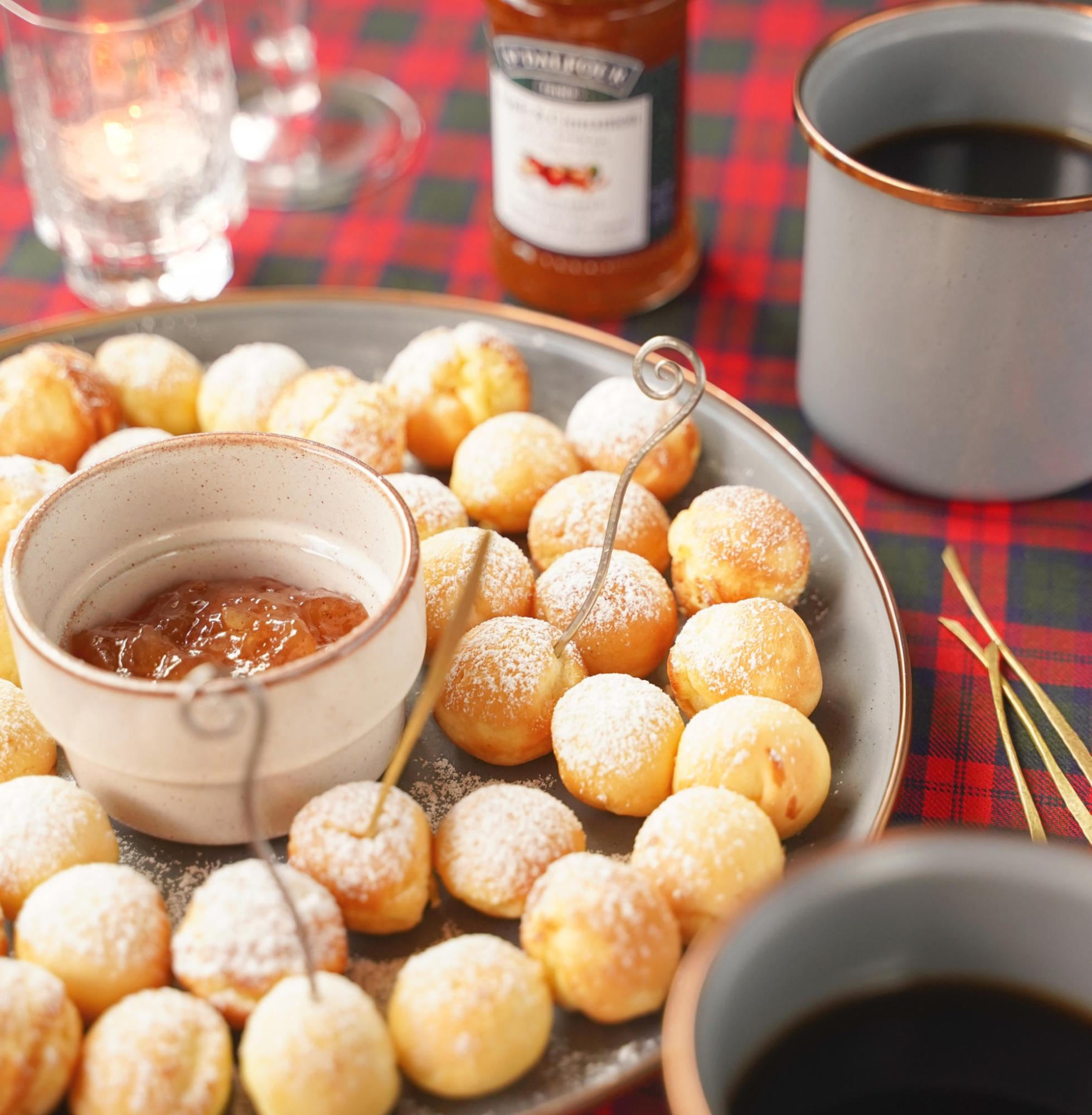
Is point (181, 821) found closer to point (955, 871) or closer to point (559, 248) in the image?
point (955, 871)

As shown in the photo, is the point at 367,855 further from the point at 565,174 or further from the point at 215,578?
the point at 565,174

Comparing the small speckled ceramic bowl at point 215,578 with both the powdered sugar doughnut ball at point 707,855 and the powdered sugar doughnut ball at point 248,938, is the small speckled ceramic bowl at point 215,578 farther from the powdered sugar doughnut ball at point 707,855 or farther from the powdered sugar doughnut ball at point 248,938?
the powdered sugar doughnut ball at point 707,855

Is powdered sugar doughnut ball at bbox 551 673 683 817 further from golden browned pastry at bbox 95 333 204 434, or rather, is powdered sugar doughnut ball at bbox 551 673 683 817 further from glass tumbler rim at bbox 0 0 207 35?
glass tumbler rim at bbox 0 0 207 35

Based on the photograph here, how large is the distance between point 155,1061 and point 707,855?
376mm

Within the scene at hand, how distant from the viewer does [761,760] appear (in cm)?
104

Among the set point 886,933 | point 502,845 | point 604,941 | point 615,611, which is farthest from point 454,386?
point 886,933

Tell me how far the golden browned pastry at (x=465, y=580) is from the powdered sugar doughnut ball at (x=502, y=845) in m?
0.18

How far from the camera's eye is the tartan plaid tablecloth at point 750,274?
126 cm

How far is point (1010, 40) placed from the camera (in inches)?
56.4

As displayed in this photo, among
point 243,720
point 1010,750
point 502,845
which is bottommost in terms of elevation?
point 1010,750

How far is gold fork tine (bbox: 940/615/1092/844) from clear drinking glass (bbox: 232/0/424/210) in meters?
1.05

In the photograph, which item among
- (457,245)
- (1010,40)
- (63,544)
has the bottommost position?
(457,245)

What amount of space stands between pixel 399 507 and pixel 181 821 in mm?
283

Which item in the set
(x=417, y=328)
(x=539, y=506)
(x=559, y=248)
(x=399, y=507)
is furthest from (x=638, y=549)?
(x=559, y=248)
